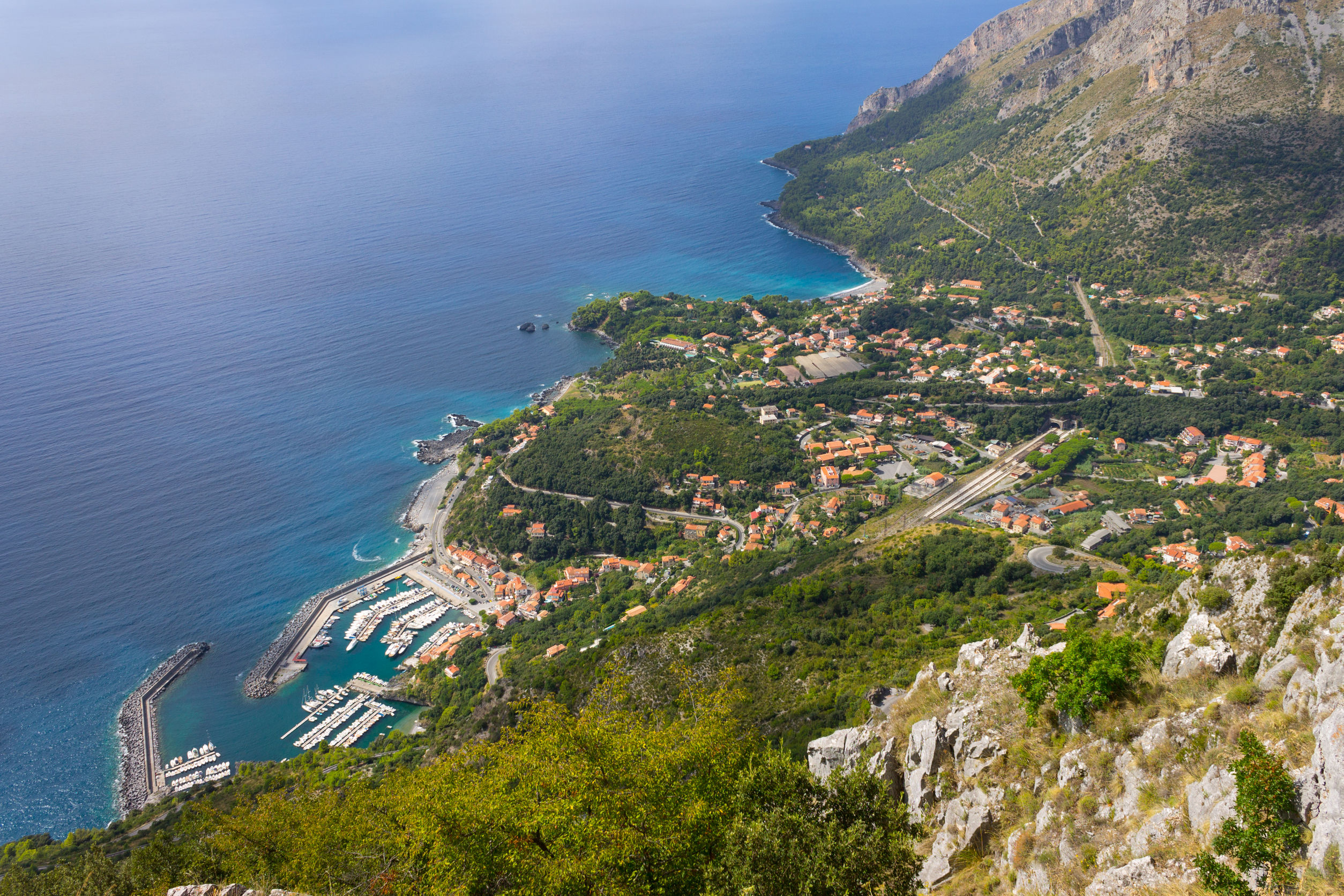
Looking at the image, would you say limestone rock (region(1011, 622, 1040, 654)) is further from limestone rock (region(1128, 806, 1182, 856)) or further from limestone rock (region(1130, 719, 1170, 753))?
limestone rock (region(1128, 806, 1182, 856))

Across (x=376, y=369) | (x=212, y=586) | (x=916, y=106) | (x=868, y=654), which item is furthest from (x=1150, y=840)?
(x=916, y=106)

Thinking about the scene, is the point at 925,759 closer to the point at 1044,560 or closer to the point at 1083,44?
the point at 1044,560

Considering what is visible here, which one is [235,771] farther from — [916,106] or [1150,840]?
[916,106]

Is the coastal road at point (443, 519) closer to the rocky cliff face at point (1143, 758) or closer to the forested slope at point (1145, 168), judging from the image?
the rocky cliff face at point (1143, 758)

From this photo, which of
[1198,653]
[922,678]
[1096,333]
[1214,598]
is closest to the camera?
[1198,653]

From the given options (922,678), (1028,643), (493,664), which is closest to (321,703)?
(493,664)

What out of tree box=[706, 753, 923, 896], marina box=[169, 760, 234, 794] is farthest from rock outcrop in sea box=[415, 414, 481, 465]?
tree box=[706, 753, 923, 896]
